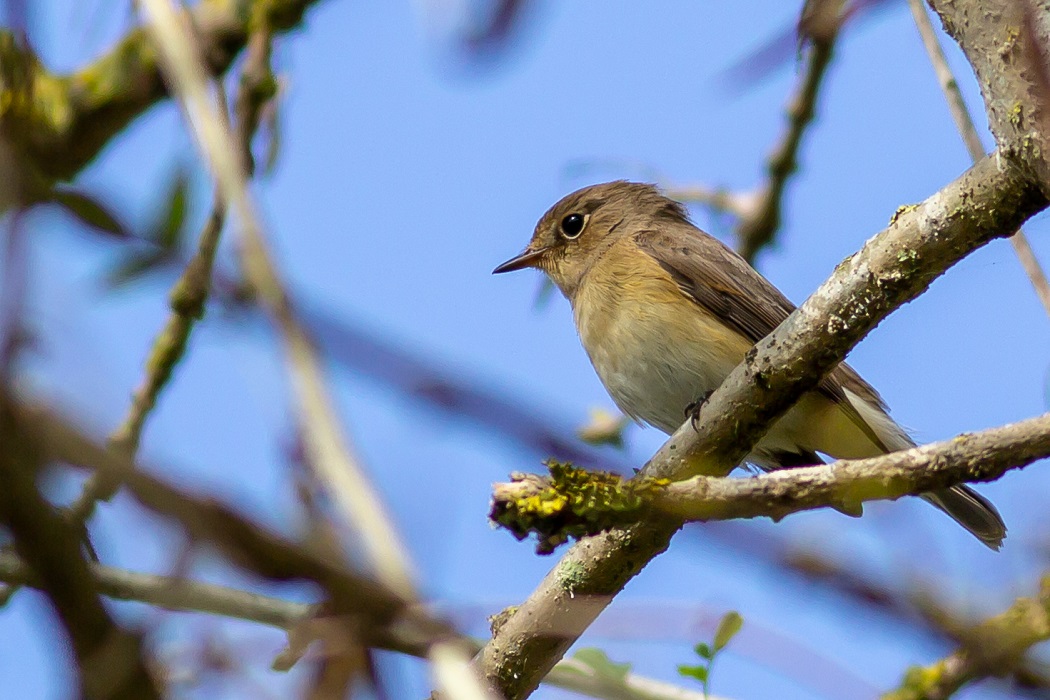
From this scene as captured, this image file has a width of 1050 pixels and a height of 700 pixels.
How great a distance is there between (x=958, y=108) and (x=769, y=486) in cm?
177

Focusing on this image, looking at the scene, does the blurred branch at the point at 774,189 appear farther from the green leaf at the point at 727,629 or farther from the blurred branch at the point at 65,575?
the blurred branch at the point at 65,575

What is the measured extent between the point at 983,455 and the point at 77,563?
2473 mm

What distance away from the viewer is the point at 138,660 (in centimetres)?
85

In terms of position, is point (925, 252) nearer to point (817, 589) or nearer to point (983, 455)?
point (983, 455)

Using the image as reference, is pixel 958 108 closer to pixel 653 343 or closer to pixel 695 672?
pixel 695 672

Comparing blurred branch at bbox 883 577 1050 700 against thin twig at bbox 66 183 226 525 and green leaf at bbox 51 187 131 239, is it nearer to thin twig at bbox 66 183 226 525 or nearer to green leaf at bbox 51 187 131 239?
green leaf at bbox 51 187 131 239

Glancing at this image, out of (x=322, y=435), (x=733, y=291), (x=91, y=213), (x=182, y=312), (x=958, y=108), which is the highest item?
(x=733, y=291)

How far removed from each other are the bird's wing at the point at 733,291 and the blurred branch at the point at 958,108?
2495mm

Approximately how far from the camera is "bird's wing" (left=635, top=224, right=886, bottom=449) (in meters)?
6.33

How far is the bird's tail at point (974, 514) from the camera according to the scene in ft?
19.9

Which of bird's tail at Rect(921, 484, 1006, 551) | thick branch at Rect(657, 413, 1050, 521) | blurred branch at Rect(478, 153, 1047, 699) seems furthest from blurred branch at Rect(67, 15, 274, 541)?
bird's tail at Rect(921, 484, 1006, 551)

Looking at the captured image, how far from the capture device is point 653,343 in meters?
6.13

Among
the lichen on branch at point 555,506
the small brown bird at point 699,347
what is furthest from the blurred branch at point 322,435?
the small brown bird at point 699,347

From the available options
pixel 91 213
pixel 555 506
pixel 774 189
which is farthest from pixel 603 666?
pixel 774 189
